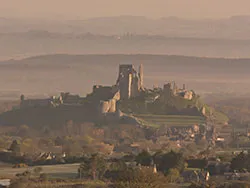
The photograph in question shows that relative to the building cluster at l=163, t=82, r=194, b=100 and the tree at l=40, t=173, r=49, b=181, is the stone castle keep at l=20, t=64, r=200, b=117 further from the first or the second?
the tree at l=40, t=173, r=49, b=181

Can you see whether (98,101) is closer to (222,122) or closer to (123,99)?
(123,99)

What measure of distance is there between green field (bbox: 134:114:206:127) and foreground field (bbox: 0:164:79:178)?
219 ft

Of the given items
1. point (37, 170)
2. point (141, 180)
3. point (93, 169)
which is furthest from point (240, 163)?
point (141, 180)

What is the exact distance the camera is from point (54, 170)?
81000mm

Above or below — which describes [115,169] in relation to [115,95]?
below

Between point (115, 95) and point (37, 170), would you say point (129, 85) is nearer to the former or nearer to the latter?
point (115, 95)

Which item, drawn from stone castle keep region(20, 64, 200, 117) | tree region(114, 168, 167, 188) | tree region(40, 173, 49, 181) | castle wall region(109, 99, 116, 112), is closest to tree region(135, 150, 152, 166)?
tree region(40, 173, 49, 181)

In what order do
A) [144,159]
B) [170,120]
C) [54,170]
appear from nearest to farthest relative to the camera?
[54,170] → [144,159] → [170,120]

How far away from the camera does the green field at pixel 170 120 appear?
153475 mm

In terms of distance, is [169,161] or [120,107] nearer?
[169,161]

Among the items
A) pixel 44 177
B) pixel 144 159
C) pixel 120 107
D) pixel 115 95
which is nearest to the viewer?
pixel 44 177

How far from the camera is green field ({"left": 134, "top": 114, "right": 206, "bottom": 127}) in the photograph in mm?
153475

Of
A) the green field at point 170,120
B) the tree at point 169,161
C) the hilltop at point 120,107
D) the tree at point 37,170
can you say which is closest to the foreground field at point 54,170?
the tree at point 37,170

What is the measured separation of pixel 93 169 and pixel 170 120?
7911 cm
